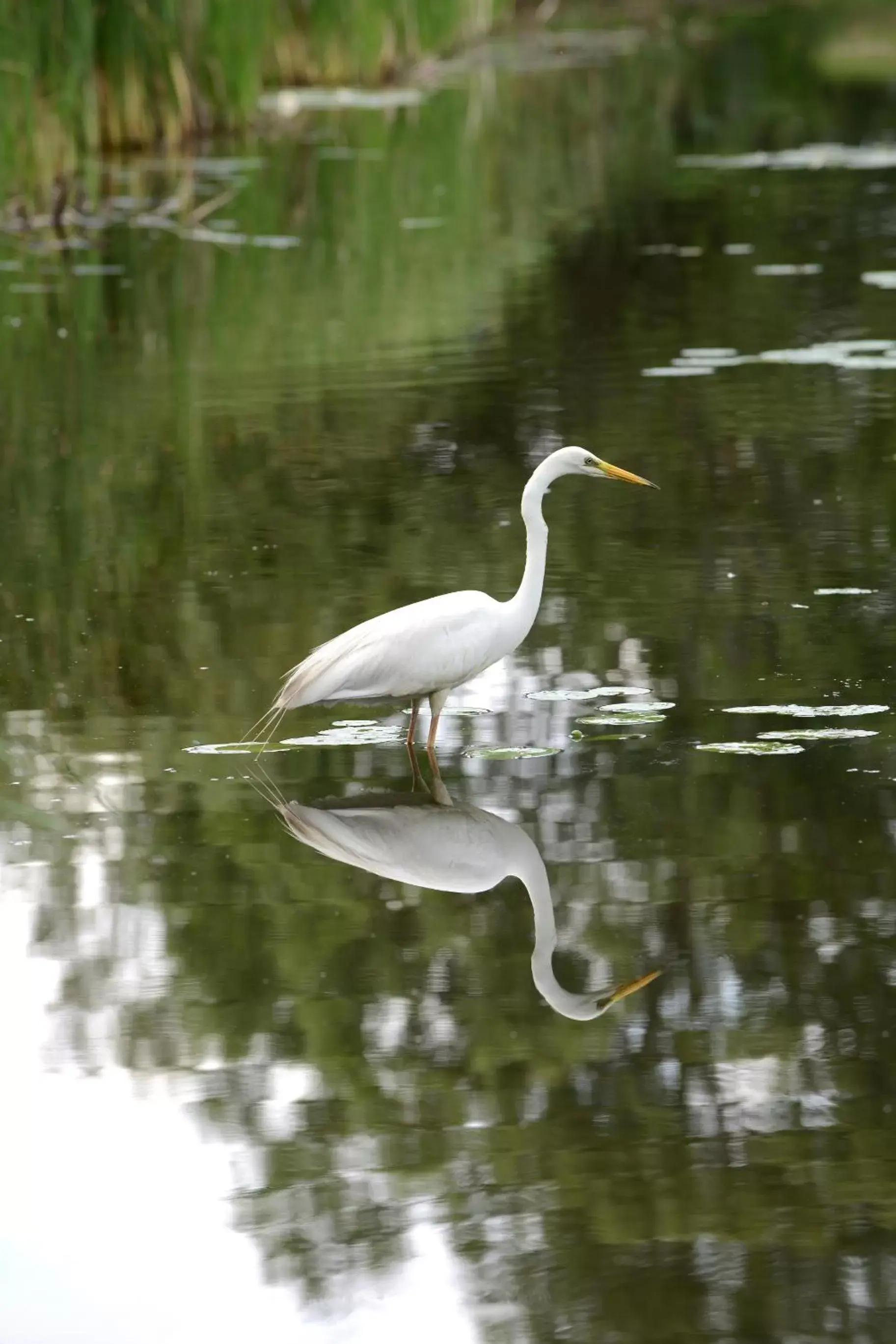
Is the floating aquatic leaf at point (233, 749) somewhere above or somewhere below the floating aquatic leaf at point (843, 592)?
above

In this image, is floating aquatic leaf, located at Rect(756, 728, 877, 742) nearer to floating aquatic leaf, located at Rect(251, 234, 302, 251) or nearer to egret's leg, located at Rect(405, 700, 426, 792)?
egret's leg, located at Rect(405, 700, 426, 792)

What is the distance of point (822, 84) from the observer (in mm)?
35438

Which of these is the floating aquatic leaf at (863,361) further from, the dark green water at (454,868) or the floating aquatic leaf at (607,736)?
→ the floating aquatic leaf at (607,736)

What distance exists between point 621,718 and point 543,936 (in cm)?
182

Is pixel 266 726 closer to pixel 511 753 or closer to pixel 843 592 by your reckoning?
pixel 511 753

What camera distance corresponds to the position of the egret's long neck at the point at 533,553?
7.13 m

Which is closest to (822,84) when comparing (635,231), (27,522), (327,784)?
(635,231)

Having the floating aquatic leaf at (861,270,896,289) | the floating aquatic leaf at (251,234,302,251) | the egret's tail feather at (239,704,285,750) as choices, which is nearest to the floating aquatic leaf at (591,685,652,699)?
the egret's tail feather at (239,704,285,750)

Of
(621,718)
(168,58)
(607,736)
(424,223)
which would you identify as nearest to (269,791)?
(607,736)

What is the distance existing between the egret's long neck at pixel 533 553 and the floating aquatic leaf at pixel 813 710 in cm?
70

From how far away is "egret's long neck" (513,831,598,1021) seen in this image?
5.38 meters

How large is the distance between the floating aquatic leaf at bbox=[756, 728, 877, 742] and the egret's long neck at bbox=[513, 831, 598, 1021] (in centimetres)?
103

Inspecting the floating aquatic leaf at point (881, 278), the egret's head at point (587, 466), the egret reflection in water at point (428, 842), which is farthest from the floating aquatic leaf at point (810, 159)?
the egret reflection in water at point (428, 842)

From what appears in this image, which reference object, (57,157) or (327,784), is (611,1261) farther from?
(57,157)
